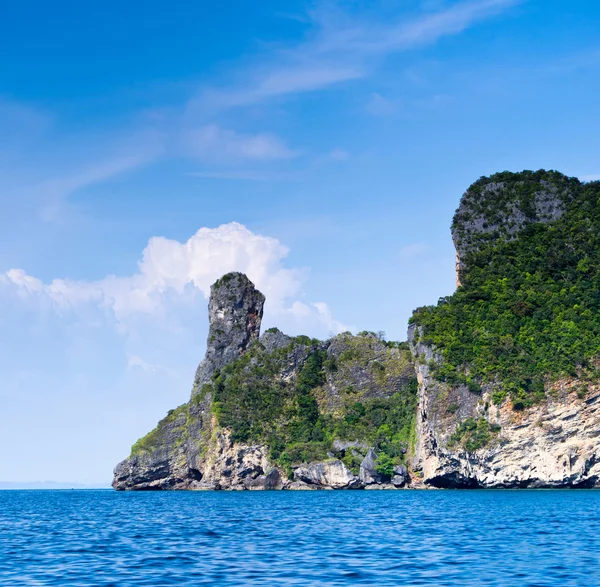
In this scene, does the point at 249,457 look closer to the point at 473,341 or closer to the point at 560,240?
the point at 473,341

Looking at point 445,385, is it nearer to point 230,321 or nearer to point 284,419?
point 284,419

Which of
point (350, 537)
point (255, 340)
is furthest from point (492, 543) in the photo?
point (255, 340)

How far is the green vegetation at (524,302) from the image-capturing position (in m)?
78.2

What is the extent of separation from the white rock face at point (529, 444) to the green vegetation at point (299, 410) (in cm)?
1625

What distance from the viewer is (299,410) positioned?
115 m

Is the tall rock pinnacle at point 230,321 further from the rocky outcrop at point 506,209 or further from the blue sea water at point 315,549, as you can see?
the blue sea water at point 315,549

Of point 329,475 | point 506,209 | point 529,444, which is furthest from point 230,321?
point 529,444

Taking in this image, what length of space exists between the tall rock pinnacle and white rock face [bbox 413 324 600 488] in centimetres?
Result: 5488

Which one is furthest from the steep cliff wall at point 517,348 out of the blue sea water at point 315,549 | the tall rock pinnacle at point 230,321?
the tall rock pinnacle at point 230,321

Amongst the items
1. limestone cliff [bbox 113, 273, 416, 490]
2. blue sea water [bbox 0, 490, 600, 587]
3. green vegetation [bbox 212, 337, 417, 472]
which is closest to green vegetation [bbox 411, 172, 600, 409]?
green vegetation [bbox 212, 337, 417, 472]

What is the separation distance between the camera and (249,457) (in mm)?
110062

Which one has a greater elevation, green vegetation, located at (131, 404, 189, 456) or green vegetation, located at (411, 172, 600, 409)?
green vegetation, located at (411, 172, 600, 409)

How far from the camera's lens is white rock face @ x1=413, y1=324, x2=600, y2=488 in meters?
72.8

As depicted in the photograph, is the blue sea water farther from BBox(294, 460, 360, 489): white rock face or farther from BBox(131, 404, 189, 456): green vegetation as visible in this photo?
BBox(131, 404, 189, 456): green vegetation
